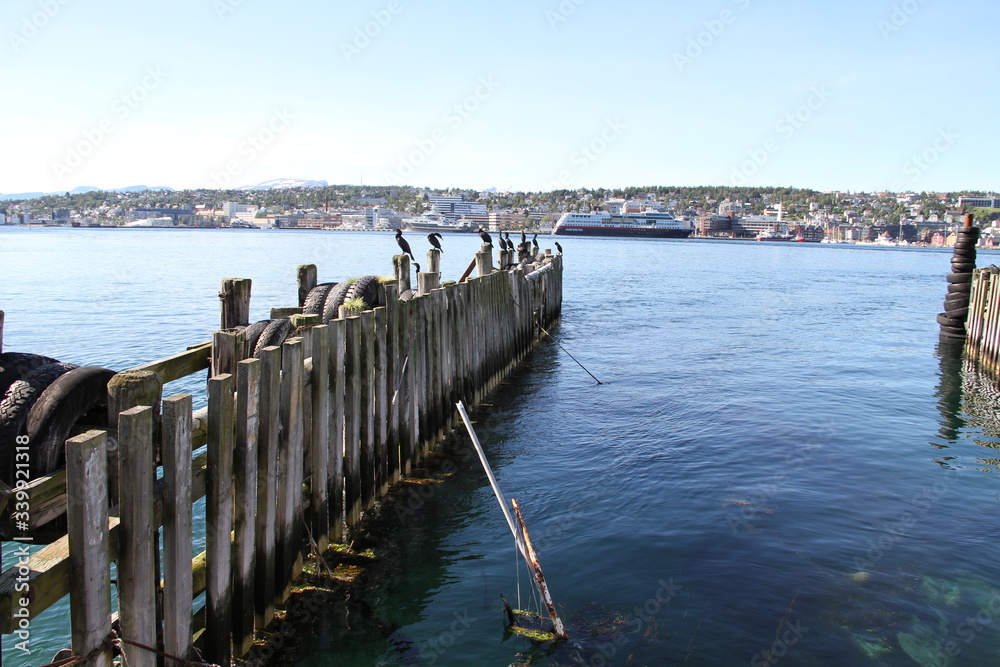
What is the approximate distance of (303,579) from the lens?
20.9ft

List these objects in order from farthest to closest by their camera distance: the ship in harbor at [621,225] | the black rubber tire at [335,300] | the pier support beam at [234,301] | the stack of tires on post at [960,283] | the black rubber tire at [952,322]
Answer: the ship in harbor at [621,225] < the black rubber tire at [952,322] < the stack of tires on post at [960,283] < the black rubber tire at [335,300] < the pier support beam at [234,301]

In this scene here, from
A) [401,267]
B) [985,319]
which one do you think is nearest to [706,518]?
[401,267]

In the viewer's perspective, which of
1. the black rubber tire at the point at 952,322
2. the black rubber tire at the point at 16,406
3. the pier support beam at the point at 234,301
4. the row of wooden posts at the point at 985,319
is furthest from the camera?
the black rubber tire at the point at 952,322

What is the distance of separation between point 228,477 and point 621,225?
16913 cm

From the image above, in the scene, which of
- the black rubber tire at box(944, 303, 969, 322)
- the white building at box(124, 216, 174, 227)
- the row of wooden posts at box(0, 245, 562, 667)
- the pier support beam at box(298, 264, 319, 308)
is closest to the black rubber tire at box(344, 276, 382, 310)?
the row of wooden posts at box(0, 245, 562, 667)

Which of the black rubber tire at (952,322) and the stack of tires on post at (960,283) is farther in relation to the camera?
the black rubber tire at (952,322)

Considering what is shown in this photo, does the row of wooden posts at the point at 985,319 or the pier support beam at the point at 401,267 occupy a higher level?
the pier support beam at the point at 401,267

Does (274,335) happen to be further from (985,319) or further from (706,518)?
(985,319)

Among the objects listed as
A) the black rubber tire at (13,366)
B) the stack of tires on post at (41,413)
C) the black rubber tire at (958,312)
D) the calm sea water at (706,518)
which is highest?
the black rubber tire at (13,366)

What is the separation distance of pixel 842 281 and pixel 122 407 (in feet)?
199

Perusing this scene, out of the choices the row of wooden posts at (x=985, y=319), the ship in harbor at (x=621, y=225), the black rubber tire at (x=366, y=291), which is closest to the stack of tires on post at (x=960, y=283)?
the row of wooden posts at (x=985, y=319)

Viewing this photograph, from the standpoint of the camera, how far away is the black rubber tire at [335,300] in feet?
29.6

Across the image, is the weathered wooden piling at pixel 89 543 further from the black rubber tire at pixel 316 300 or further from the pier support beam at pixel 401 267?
the pier support beam at pixel 401 267

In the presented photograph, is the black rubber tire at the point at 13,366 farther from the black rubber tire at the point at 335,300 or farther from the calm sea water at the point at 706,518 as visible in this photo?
the black rubber tire at the point at 335,300
